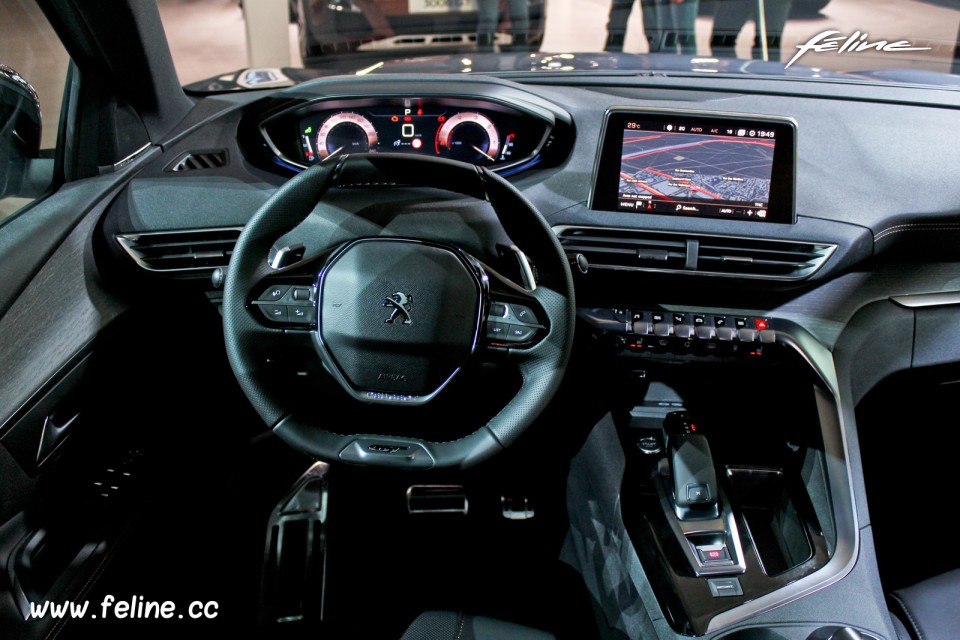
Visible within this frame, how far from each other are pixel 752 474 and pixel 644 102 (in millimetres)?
914

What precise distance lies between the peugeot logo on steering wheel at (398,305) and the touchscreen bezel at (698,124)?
0.55 m

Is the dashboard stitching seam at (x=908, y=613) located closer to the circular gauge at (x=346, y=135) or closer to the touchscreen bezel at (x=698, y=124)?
the touchscreen bezel at (x=698, y=124)

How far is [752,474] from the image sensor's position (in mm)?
1795

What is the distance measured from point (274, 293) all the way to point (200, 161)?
61cm

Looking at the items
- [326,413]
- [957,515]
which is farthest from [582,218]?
[957,515]

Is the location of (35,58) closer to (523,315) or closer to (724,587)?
(523,315)

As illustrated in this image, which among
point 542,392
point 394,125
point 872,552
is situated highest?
point 394,125

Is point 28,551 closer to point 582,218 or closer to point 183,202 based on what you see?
point 183,202

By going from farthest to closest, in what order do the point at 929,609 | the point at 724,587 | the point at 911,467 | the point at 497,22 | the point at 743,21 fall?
the point at 497,22
the point at 743,21
the point at 911,467
the point at 724,587
the point at 929,609

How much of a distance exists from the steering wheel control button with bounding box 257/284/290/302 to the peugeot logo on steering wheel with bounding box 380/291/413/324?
0.18 metres

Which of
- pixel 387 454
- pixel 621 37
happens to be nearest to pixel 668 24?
pixel 621 37

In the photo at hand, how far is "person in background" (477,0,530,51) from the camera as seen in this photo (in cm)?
289

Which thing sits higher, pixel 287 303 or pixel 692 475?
pixel 287 303

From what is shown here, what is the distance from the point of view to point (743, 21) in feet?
8.55
